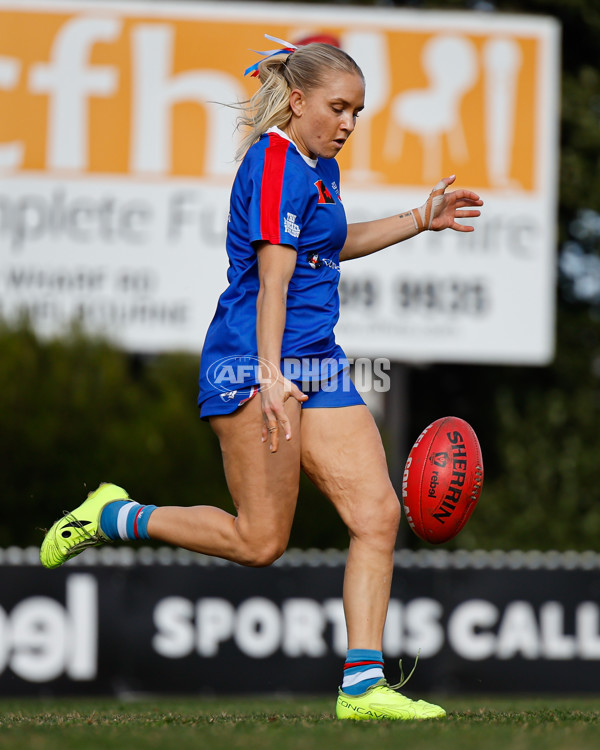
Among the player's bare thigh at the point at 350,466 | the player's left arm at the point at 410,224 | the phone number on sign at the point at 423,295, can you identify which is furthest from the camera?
the phone number on sign at the point at 423,295

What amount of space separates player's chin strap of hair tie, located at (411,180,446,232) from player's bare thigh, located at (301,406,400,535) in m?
0.89

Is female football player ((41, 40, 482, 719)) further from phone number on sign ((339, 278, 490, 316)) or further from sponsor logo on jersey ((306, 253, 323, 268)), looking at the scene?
phone number on sign ((339, 278, 490, 316))

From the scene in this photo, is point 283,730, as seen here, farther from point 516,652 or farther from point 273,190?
point 516,652

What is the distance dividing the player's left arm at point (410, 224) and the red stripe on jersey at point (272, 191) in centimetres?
60

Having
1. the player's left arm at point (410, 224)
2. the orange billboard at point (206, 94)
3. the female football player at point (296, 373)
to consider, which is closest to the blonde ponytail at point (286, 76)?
the female football player at point (296, 373)

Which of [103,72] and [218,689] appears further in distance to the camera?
[103,72]

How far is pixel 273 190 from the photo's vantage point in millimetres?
3840

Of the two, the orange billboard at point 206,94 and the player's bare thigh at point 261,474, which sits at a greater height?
the orange billboard at point 206,94

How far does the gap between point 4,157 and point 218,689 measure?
6374 mm

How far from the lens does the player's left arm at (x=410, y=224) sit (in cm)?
445

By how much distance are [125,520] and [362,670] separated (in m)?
0.95

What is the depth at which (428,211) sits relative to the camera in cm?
449

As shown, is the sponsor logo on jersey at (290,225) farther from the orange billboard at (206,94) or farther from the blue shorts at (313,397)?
the orange billboard at (206,94)

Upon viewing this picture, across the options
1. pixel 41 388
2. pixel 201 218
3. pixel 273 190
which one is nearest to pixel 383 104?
pixel 201 218
